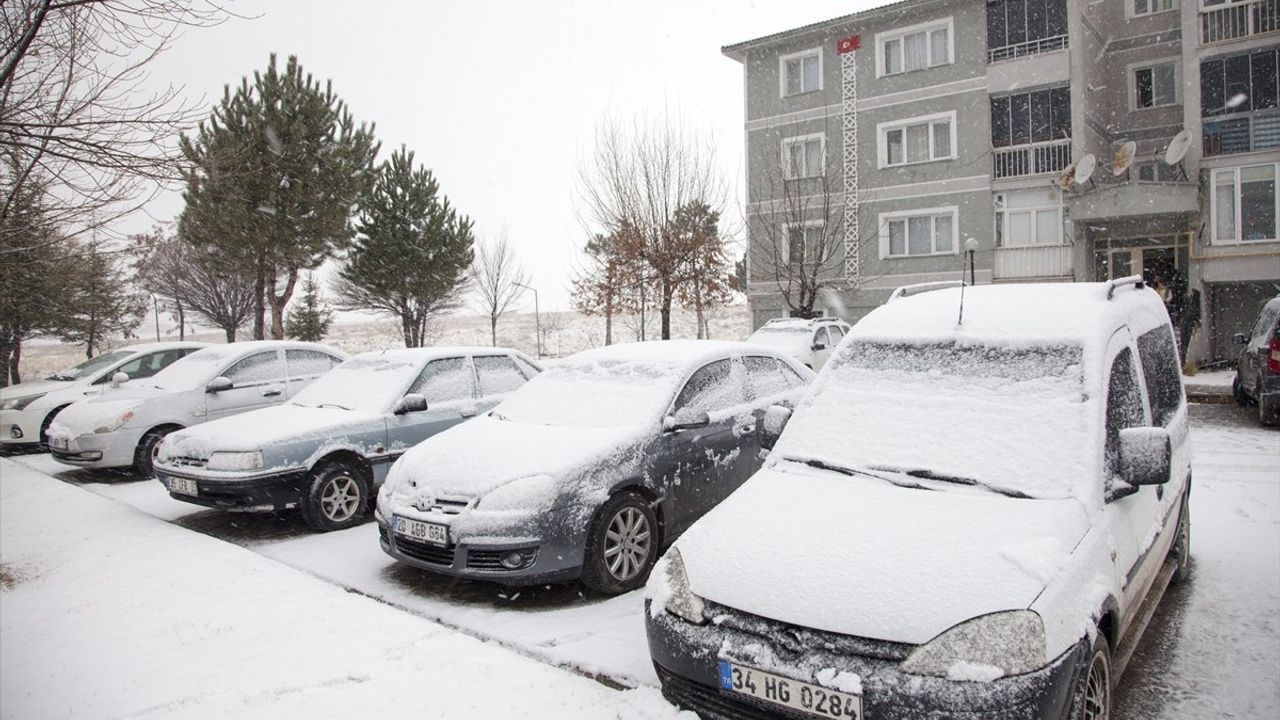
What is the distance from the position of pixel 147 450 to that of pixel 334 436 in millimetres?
4359

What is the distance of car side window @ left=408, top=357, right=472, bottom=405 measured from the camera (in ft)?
26.1

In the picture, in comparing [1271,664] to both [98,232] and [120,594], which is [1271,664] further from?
[98,232]

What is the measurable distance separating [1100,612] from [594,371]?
427cm

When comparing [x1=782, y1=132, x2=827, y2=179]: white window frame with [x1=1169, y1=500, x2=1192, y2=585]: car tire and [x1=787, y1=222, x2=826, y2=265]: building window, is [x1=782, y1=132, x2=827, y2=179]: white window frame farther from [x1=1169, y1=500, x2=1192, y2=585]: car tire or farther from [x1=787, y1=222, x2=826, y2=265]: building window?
[x1=1169, y1=500, x2=1192, y2=585]: car tire

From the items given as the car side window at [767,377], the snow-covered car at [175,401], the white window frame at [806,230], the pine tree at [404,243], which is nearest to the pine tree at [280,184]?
the pine tree at [404,243]

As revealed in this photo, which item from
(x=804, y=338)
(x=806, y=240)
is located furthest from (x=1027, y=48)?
(x=804, y=338)

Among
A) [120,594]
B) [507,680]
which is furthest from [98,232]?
[507,680]

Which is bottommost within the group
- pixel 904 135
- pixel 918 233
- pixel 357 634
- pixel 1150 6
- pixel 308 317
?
pixel 357 634

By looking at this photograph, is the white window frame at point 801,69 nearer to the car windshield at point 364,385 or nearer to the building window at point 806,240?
the building window at point 806,240

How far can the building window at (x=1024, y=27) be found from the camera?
22641 millimetres

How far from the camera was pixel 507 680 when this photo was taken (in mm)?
3803

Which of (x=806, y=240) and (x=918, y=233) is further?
(x=806, y=240)

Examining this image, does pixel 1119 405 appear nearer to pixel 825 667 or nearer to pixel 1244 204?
pixel 825 667

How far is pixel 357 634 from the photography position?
4418mm
